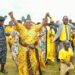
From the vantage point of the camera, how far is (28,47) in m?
11.4

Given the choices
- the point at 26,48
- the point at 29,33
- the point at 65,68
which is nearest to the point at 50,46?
the point at 65,68

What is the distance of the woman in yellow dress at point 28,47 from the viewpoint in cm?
1130

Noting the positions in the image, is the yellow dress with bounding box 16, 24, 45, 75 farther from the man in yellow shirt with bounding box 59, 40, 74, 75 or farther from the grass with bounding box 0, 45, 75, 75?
the grass with bounding box 0, 45, 75, 75

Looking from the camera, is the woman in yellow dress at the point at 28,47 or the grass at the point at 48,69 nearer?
the woman in yellow dress at the point at 28,47

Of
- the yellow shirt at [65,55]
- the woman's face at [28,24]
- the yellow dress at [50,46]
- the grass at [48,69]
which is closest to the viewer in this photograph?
the woman's face at [28,24]

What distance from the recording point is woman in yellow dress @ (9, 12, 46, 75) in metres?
11.3

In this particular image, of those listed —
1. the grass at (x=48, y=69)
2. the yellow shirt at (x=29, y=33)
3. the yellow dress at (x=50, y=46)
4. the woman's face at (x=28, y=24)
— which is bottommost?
the grass at (x=48, y=69)

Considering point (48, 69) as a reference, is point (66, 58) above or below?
above

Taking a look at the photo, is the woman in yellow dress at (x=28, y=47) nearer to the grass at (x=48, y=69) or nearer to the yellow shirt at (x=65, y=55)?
the yellow shirt at (x=65, y=55)

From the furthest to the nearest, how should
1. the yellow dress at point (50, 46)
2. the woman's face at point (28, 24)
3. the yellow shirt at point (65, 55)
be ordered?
the yellow dress at point (50, 46)
the yellow shirt at point (65, 55)
the woman's face at point (28, 24)

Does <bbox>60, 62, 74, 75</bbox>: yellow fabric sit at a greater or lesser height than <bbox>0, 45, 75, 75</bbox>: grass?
greater

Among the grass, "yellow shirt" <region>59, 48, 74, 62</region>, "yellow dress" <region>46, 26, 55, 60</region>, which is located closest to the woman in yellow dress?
"yellow shirt" <region>59, 48, 74, 62</region>

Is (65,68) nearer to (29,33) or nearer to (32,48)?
(32,48)

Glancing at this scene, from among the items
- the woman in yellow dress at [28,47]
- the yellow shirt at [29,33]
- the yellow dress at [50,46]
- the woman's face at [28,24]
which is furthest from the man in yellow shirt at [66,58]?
the yellow dress at [50,46]
